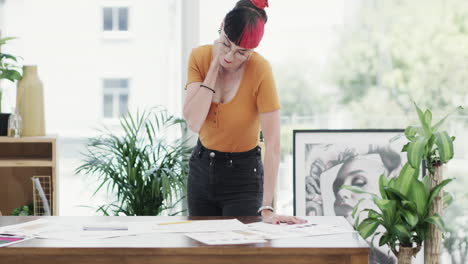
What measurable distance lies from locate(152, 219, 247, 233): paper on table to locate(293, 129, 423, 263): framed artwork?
1.55 metres

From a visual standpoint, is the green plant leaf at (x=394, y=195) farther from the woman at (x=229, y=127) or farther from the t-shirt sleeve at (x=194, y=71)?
the t-shirt sleeve at (x=194, y=71)

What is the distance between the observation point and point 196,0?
4086mm


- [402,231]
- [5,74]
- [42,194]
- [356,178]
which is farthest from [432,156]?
[5,74]

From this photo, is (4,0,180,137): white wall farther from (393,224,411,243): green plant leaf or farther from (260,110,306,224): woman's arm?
(393,224,411,243): green plant leaf

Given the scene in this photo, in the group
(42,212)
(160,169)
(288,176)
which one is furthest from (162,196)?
(288,176)

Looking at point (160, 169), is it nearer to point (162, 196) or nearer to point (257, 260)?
point (162, 196)

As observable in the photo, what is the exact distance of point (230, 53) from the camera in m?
2.38

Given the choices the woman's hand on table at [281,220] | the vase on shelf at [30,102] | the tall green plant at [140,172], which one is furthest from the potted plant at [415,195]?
the vase on shelf at [30,102]

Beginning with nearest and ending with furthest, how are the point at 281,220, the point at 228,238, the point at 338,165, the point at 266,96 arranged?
the point at 228,238
the point at 281,220
the point at 266,96
the point at 338,165

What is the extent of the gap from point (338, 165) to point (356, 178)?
135mm

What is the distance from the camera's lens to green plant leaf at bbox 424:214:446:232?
2.67m

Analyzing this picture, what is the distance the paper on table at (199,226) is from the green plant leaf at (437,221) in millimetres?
1015

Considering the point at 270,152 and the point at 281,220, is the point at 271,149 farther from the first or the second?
the point at 281,220

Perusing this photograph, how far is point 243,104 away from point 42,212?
180 cm
